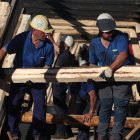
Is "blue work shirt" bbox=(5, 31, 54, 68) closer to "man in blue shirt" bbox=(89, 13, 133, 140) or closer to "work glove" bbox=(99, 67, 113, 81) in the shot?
"man in blue shirt" bbox=(89, 13, 133, 140)

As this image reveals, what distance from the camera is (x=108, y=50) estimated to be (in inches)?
321

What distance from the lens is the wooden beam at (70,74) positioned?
25.6 feet

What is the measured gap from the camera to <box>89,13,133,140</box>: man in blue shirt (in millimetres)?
8016

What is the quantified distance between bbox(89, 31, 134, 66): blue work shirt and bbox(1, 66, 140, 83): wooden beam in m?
0.37

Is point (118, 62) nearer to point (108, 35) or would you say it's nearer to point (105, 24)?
point (108, 35)

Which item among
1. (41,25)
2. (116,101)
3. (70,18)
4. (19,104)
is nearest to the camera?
(41,25)

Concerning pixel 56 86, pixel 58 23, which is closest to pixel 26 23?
pixel 56 86

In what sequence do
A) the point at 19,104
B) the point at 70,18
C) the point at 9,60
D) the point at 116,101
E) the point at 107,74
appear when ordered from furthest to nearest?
the point at 70,18 → the point at 9,60 → the point at 19,104 → the point at 116,101 → the point at 107,74

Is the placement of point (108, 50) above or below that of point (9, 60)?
above

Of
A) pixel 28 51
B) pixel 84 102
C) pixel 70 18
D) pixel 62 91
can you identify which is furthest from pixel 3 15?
pixel 70 18

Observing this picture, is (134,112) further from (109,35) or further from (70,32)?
(109,35)

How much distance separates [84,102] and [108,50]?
2431mm

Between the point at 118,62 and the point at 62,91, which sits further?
the point at 62,91

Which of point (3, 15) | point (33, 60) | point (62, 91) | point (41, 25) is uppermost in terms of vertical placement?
point (3, 15)
